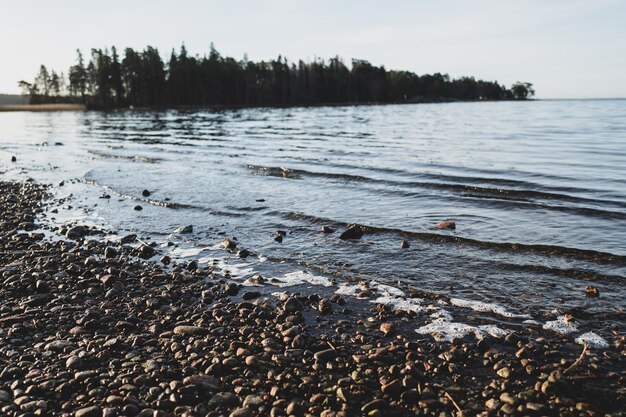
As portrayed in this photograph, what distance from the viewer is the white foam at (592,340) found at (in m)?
6.35

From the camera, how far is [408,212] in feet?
48.0

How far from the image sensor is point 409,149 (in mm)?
30578

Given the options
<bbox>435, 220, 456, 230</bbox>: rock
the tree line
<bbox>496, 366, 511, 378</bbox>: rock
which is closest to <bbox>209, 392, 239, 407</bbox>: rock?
<bbox>496, 366, 511, 378</bbox>: rock

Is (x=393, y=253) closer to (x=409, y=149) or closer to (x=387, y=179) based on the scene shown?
(x=387, y=179)

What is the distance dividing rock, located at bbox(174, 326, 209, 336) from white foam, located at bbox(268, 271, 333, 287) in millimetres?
2338

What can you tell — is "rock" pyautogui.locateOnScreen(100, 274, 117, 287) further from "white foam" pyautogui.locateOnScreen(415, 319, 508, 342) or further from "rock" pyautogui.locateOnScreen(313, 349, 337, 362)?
"white foam" pyautogui.locateOnScreen(415, 319, 508, 342)

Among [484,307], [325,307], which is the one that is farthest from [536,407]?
[325,307]

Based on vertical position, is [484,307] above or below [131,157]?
below

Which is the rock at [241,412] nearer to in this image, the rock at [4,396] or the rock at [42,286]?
the rock at [4,396]

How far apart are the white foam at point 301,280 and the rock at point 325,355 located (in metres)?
2.85

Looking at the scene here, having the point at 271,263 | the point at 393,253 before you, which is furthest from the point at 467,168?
the point at 271,263

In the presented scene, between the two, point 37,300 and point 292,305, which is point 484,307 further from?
point 37,300

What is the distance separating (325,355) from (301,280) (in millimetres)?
3213

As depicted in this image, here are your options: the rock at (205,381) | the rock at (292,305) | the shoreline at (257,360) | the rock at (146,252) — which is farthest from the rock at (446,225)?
the rock at (205,381)
